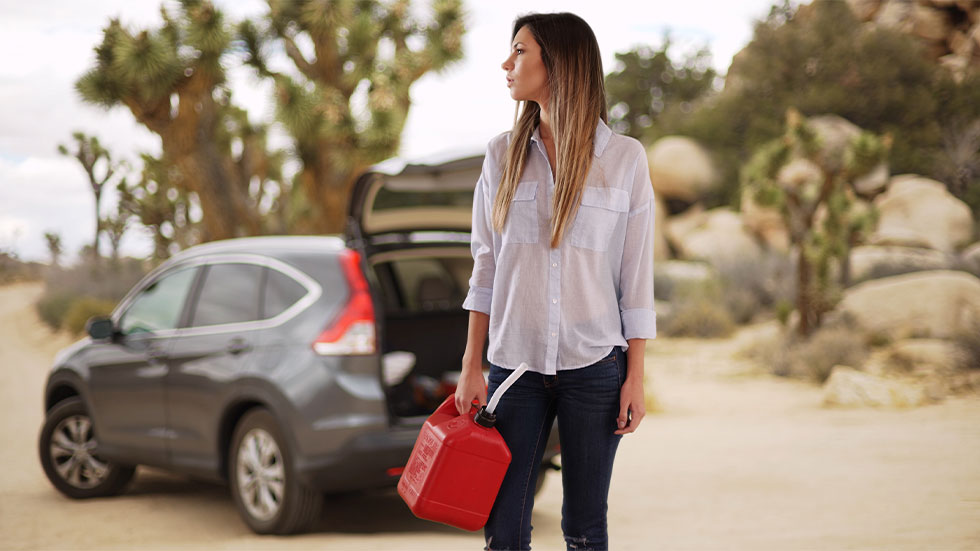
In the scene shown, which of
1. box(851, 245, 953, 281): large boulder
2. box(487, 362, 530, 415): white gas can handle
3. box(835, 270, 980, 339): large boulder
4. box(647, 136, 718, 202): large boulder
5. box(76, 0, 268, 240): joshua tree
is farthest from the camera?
box(647, 136, 718, 202): large boulder

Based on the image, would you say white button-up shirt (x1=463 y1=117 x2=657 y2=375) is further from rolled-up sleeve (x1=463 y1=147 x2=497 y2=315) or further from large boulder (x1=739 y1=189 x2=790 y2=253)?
large boulder (x1=739 y1=189 x2=790 y2=253)

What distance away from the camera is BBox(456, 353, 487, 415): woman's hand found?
2523mm

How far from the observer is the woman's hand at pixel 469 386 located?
99.3 inches

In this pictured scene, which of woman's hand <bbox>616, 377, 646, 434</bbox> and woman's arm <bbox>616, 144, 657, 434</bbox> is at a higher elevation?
woman's arm <bbox>616, 144, 657, 434</bbox>

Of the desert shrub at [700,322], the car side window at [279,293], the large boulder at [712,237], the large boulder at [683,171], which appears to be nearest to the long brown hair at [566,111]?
the car side window at [279,293]

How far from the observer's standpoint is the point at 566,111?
249cm

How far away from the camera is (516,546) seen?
2500 mm

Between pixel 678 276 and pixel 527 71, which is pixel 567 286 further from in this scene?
pixel 678 276

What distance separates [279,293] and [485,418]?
2698 mm

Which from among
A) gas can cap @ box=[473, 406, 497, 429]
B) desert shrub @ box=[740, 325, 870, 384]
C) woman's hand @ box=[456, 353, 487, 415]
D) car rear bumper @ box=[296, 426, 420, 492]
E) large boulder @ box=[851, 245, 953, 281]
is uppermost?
woman's hand @ box=[456, 353, 487, 415]

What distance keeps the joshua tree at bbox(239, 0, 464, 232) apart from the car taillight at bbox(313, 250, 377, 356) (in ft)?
39.9

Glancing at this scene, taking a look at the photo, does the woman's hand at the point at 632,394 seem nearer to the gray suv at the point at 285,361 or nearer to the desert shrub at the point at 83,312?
the gray suv at the point at 285,361

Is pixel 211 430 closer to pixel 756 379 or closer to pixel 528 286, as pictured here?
pixel 528 286

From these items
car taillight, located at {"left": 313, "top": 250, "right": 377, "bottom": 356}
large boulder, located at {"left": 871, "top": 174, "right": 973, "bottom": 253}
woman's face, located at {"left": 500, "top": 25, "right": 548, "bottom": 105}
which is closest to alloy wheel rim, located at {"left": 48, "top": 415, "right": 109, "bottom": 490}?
car taillight, located at {"left": 313, "top": 250, "right": 377, "bottom": 356}
